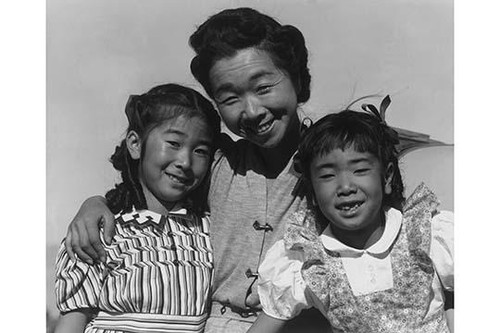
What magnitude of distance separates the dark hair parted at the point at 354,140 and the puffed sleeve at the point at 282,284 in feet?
0.66

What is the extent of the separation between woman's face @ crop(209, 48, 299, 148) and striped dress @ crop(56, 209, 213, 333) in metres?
0.30

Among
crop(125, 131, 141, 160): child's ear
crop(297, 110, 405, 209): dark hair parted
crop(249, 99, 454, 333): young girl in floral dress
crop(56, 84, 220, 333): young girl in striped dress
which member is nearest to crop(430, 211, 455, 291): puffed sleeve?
crop(249, 99, 454, 333): young girl in floral dress

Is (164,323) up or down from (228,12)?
down

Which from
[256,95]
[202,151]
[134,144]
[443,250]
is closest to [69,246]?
[134,144]

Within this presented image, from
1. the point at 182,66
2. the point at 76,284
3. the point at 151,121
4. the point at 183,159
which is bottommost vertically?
the point at 76,284

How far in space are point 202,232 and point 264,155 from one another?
0.91 ft

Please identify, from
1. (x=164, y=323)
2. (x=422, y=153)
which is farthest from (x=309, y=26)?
(x=164, y=323)

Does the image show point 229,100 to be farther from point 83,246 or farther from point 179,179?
point 83,246

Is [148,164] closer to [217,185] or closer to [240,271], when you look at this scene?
[217,185]

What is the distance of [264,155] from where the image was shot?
9.50ft

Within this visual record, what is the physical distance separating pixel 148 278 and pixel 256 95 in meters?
0.58

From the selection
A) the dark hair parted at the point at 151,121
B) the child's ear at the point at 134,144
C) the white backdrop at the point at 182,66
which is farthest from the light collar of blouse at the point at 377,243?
the child's ear at the point at 134,144

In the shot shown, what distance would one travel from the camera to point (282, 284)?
9.14ft

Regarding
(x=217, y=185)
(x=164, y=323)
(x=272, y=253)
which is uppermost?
(x=217, y=185)
